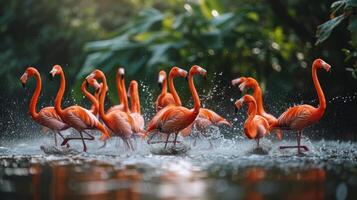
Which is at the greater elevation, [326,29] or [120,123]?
[326,29]

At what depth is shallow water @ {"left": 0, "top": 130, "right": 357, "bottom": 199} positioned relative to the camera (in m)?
5.14

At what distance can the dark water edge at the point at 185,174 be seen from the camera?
5129 mm

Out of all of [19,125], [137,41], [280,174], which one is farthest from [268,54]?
[280,174]

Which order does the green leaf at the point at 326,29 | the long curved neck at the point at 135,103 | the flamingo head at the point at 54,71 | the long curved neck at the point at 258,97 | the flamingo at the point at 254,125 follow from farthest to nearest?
1. the long curved neck at the point at 135,103
2. the long curved neck at the point at 258,97
3. the flamingo head at the point at 54,71
4. the flamingo at the point at 254,125
5. the green leaf at the point at 326,29

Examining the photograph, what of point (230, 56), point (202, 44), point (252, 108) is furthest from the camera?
point (230, 56)

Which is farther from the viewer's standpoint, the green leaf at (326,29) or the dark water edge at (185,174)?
the green leaf at (326,29)

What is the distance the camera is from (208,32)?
1252 cm

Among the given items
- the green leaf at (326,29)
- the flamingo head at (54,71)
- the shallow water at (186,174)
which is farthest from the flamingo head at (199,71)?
the flamingo head at (54,71)

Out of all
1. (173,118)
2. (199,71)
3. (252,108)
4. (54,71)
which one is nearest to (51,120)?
(54,71)

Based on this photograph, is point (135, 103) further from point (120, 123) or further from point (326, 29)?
point (326, 29)

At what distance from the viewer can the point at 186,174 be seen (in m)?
5.93

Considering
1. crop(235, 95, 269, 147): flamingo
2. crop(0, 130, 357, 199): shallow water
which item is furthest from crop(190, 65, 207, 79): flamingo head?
crop(0, 130, 357, 199): shallow water

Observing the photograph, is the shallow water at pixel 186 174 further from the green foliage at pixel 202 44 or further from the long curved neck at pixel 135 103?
the green foliage at pixel 202 44

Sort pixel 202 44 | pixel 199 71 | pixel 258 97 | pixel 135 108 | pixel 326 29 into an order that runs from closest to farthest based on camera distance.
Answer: pixel 326 29 < pixel 199 71 < pixel 258 97 < pixel 135 108 < pixel 202 44
